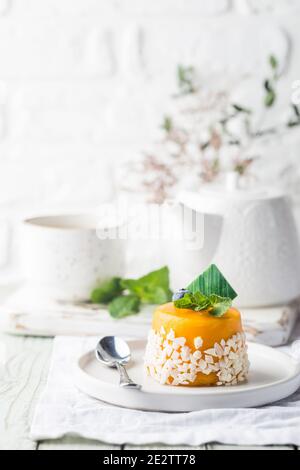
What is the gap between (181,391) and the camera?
2.66 feet

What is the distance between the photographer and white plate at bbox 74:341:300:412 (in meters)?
0.79

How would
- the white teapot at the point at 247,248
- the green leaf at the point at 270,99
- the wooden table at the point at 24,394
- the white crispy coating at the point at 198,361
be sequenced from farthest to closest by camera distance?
1. the green leaf at the point at 270,99
2. the white teapot at the point at 247,248
3. the white crispy coating at the point at 198,361
4. the wooden table at the point at 24,394

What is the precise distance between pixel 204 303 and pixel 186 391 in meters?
0.10

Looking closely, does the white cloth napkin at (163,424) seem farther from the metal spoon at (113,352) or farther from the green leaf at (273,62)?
the green leaf at (273,62)

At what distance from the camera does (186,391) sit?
2.66 feet

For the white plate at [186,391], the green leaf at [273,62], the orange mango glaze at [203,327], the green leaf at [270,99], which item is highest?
the green leaf at [273,62]

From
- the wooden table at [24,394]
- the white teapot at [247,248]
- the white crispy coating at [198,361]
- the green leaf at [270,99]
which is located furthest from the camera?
the green leaf at [270,99]

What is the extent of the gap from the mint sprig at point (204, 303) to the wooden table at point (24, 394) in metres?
0.17

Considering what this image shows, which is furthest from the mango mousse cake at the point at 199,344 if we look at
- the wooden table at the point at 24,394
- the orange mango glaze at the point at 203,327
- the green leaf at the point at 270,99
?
the green leaf at the point at 270,99

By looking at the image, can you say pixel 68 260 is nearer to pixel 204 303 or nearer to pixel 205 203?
pixel 205 203

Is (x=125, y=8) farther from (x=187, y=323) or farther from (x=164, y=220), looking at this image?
(x=187, y=323)

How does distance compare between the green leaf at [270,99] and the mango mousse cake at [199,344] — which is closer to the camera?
the mango mousse cake at [199,344]

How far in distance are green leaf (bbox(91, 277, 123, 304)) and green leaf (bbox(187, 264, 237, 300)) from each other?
1.11 ft

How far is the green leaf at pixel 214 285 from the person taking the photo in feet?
2.92
